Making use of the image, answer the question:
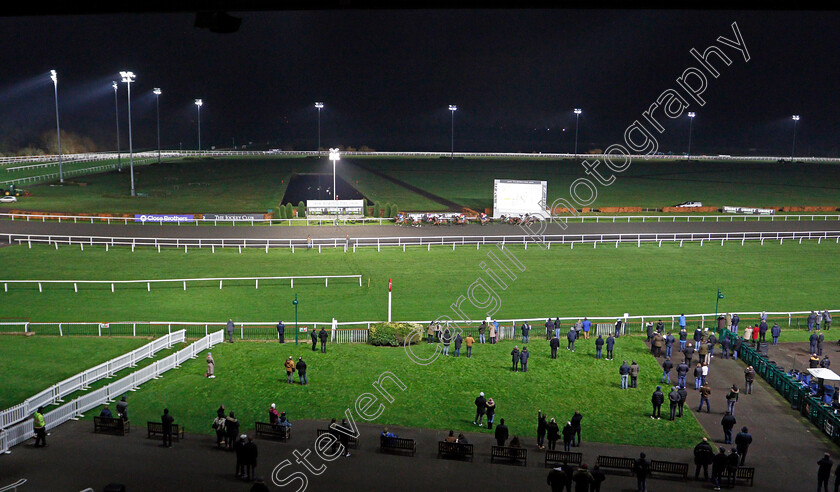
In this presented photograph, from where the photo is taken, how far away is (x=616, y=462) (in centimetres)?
1420

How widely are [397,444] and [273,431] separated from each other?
290 centimetres

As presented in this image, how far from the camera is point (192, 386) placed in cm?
1884

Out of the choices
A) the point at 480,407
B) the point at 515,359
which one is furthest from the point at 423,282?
the point at 480,407

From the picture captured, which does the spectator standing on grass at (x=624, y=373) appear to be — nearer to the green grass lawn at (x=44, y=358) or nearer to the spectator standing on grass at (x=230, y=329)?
the spectator standing on grass at (x=230, y=329)

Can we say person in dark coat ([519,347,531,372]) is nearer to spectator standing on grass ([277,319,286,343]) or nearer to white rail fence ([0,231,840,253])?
spectator standing on grass ([277,319,286,343])

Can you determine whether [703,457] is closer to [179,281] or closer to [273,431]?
[273,431]

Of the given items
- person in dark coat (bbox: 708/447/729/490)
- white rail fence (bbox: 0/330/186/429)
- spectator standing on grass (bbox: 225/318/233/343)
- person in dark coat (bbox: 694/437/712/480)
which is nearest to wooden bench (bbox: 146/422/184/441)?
white rail fence (bbox: 0/330/186/429)

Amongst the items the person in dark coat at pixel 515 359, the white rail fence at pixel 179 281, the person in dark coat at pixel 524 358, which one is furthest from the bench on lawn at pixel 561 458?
the white rail fence at pixel 179 281

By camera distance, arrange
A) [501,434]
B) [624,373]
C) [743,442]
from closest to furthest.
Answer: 1. [743,442]
2. [501,434]
3. [624,373]

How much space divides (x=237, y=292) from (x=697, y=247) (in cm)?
2793

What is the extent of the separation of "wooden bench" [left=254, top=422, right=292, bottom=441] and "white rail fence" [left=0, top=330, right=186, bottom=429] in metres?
5.06

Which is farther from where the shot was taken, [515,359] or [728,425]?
[515,359]

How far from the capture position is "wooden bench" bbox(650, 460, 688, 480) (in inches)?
550

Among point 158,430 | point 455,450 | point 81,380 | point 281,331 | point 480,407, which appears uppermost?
point 281,331
